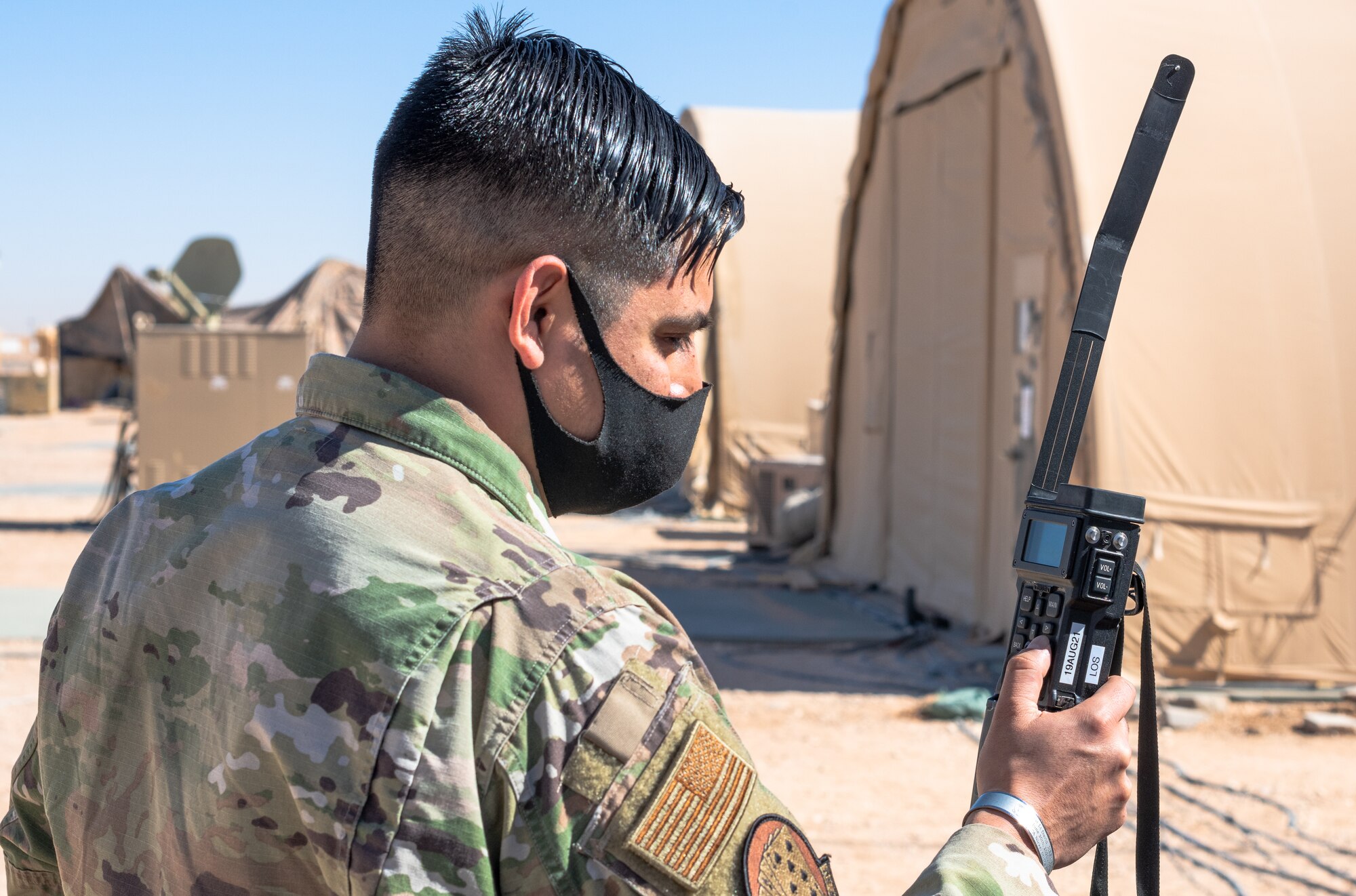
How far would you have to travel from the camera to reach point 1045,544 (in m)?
1.45

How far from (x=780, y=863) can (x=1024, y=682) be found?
15.0 inches

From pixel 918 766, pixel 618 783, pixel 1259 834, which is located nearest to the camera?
pixel 618 783

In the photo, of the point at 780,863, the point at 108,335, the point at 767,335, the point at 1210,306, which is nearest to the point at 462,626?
the point at 780,863

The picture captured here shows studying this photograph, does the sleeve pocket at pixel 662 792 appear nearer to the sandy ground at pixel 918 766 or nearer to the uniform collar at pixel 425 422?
the uniform collar at pixel 425 422

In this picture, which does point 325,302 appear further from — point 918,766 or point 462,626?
point 462,626

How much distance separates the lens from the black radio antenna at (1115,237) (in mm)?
1501

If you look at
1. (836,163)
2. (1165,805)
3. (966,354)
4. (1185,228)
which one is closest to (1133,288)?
(1185,228)

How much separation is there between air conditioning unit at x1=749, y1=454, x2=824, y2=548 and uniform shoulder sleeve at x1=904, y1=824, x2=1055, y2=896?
10.1m

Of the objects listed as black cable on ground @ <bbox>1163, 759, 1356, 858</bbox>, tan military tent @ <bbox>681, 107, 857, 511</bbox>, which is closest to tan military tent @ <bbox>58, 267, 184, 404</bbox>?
tan military tent @ <bbox>681, 107, 857, 511</bbox>

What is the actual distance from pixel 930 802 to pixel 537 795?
3946 millimetres

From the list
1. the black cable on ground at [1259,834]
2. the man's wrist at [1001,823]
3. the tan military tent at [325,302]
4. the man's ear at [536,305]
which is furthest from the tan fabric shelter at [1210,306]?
the tan military tent at [325,302]

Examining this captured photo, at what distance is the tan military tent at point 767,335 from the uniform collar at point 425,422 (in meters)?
13.1

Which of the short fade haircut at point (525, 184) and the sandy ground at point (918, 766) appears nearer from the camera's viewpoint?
the short fade haircut at point (525, 184)

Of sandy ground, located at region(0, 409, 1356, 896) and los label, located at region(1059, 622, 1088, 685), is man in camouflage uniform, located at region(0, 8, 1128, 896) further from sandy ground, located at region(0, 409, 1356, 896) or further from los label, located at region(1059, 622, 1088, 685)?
sandy ground, located at region(0, 409, 1356, 896)
